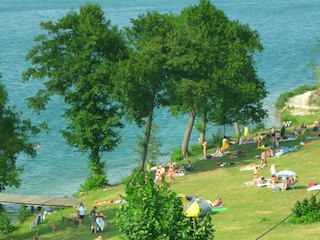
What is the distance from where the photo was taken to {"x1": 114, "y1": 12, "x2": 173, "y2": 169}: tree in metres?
54.7

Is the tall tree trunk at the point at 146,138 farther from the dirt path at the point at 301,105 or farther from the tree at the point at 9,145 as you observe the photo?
the dirt path at the point at 301,105

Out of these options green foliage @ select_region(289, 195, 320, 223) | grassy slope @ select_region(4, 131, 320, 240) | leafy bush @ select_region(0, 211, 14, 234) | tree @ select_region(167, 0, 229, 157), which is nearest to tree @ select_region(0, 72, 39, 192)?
grassy slope @ select_region(4, 131, 320, 240)

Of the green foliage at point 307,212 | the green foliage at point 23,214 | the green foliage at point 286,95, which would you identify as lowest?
the green foliage at point 23,214

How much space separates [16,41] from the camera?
145875mm

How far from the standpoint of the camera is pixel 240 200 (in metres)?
43.8

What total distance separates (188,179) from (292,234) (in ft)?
67.0

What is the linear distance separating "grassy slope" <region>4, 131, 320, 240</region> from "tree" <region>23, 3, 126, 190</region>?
468cm

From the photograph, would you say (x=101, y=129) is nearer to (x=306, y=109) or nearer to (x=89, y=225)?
(x=89, y=225)

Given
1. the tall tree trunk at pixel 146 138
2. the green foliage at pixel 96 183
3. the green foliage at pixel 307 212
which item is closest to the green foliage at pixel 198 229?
the green foliage at pixel 307 212

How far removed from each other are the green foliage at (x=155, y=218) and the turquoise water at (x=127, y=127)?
47.5 m

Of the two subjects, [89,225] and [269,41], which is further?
[269,41]

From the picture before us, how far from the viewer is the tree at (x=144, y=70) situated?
54.7 meters

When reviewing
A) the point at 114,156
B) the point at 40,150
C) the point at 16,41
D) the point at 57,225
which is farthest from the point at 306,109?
the point at 16,41

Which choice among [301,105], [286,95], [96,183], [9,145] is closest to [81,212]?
[9,145]
